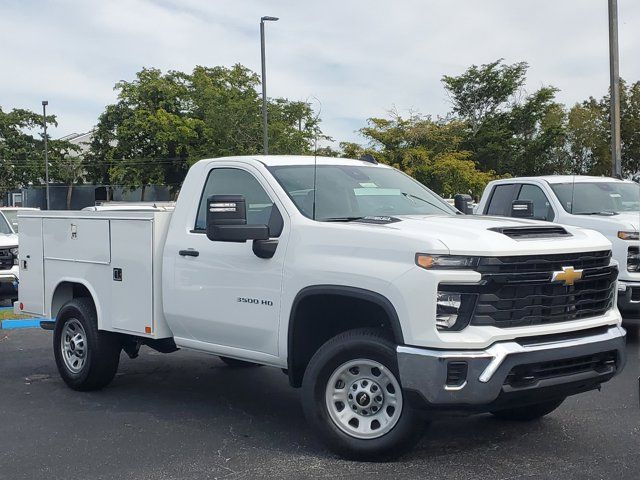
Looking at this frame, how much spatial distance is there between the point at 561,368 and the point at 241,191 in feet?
8.76

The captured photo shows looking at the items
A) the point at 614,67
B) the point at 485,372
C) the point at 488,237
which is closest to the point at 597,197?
the point at 614,67

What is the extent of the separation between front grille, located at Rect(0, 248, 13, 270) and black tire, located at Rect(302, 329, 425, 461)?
31.7 feet

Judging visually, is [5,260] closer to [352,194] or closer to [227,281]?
[227,281]

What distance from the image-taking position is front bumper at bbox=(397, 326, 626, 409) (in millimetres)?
4359

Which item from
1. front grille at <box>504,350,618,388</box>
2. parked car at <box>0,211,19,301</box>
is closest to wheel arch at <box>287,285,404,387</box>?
front grille at <box>504,350,618,388</box>

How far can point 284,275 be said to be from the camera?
526 centimetres

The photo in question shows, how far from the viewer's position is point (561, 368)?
4.66 metres

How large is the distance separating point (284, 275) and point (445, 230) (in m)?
1.16

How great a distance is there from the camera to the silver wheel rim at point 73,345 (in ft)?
23.1

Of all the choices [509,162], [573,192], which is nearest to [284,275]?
[573,192]

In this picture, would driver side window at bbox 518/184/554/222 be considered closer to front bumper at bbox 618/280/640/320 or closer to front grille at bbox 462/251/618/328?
front bumper at bbox 618/280/640/320

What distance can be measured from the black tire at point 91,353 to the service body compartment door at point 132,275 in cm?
31

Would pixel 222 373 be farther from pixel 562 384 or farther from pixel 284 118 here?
pixel 284 118

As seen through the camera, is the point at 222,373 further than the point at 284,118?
No
